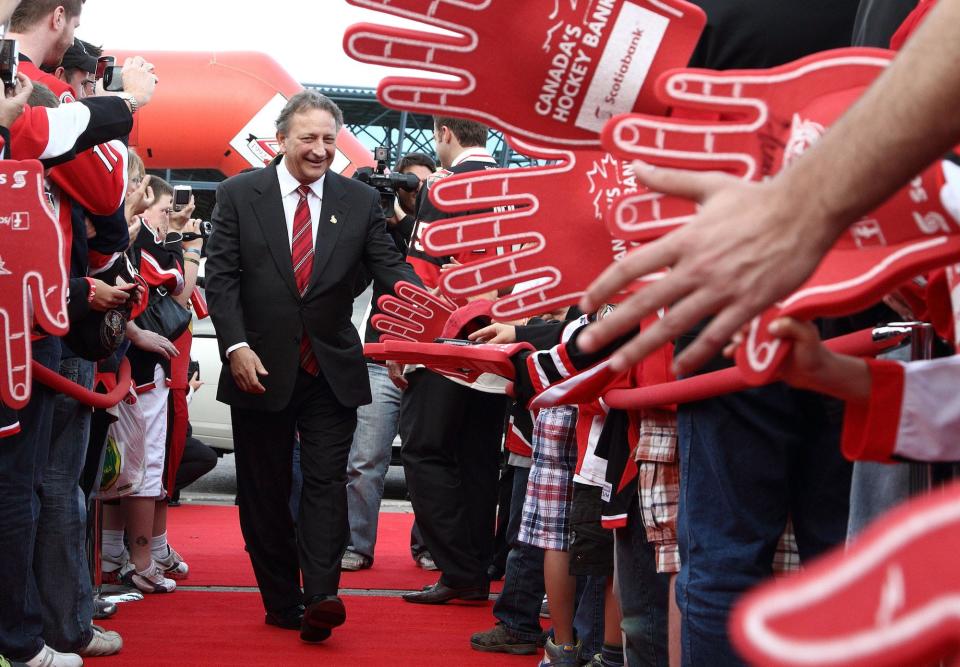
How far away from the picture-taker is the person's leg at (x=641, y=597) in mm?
2492

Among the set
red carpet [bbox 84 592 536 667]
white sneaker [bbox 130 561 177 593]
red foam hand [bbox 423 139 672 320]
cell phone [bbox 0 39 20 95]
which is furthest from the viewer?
white sneaker [bbox 130 561 177 593]

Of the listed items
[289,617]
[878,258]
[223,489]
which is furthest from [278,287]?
[223,489]

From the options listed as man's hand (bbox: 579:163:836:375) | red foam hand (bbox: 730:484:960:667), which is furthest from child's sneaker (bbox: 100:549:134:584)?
red foam hand (bbox: 730:484:960:667)

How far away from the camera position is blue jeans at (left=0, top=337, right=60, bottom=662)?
3.05 metres

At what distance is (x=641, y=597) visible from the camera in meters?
2.56

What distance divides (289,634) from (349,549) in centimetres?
165

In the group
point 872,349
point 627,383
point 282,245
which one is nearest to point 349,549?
point 282,245

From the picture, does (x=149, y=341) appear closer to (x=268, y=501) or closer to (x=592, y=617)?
(x=268, y=501)

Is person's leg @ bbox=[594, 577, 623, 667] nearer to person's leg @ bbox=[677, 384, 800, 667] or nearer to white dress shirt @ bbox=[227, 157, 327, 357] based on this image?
person's leg @ bbox=[677, 384, 800, 667]

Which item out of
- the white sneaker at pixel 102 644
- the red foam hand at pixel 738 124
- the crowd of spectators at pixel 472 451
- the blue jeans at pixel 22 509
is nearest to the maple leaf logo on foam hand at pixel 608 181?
the crowd of spectators at pixel 472 451

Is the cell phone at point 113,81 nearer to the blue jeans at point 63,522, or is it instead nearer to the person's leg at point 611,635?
the blue jeans at point 63,522

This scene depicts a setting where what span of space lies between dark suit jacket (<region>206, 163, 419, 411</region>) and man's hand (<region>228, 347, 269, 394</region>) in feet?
0.18

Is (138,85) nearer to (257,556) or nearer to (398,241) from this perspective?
(257,556)

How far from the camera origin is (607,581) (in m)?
3.41
